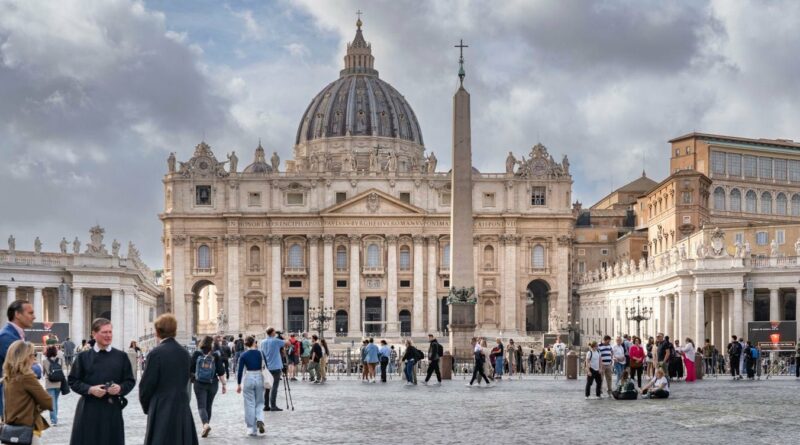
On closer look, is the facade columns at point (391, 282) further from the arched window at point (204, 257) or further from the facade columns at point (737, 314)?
the facade columns at point (737, 314)

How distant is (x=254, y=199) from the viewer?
9912cm

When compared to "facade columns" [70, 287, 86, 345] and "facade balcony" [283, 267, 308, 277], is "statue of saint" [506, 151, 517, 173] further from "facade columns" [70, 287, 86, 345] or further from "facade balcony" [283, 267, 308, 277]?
"facade columns" [70, 287, 86, 345]

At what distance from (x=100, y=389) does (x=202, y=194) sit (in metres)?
88.4

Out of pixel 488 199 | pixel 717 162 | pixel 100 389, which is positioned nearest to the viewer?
pixel 100 389

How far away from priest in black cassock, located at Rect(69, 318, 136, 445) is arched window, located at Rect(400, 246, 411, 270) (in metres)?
87.2

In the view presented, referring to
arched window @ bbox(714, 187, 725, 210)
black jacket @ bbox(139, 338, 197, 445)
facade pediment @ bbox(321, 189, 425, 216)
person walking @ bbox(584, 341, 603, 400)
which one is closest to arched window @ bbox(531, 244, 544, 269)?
facade pediment @ bbox(321, 189, 425, 216)

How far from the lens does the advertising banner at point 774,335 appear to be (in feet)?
148

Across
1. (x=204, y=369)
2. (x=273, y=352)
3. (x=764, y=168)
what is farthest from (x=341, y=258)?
(x=204, y=369)

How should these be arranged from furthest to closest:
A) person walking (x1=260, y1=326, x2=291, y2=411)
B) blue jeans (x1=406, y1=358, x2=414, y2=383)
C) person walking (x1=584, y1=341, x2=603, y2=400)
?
blue jeans (x1=406, y1=358, x2=414, y2=383), person walking (x1=584, y1=341, x2=603, y2=400), person walking (x1=260, y1=326, x2=291, y2=411)

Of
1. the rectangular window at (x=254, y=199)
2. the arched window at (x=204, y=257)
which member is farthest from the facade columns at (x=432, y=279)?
the arched window at (x=204, y=257)

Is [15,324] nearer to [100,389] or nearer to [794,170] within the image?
[100,389]

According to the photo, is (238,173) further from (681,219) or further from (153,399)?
(153,399)

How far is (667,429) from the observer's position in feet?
64.3

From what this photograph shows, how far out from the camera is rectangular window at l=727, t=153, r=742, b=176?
90.7 metres
